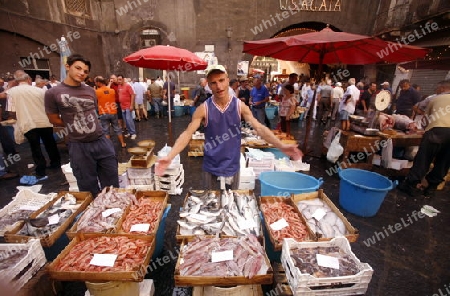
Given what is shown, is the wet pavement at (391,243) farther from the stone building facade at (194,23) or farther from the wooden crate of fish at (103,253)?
the stone building facade at (194,23)

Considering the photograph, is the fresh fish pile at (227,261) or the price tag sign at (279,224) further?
the price tag sign at (279,224)

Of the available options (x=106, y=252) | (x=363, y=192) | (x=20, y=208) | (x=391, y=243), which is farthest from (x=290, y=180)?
(x=20, y=208)

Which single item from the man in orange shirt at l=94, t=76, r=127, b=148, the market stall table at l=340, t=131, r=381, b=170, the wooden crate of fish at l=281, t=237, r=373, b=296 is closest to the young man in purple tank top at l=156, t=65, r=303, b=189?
the wooden crate of fish at l=281, t=237, r=373, b=296

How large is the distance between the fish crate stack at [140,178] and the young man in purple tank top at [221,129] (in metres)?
2.29

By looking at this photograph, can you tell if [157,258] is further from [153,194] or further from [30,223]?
[30,223]

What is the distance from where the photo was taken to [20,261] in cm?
209

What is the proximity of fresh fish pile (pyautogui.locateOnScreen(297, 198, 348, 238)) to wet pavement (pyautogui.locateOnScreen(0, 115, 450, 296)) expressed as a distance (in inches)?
41.0

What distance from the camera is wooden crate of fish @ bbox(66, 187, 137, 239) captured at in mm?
2557

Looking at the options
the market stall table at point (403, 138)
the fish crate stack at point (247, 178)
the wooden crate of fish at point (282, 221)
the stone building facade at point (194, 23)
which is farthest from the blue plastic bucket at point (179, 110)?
the wooden crate of fish at point (282, 221)

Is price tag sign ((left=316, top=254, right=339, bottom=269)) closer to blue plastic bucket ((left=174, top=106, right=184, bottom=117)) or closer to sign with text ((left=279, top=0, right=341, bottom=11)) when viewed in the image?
blue plastic bucket ((left=174, top=106, right=184, bottom=117))

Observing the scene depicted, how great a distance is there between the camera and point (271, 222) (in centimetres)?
273

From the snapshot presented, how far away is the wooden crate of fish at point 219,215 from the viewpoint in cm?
252

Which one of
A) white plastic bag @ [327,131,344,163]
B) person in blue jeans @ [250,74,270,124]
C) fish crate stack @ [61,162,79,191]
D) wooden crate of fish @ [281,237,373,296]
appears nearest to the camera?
wooden crate of fish @ [281,237,373,296]

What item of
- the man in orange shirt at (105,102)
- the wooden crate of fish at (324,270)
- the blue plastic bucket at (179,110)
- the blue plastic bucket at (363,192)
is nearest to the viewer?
the wooden crate of fish at (324,270)
